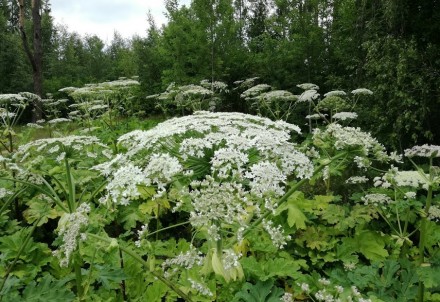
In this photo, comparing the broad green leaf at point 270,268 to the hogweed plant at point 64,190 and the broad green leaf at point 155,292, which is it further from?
the hogweed plant at point 64,190

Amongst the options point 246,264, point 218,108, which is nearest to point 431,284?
point 246,264

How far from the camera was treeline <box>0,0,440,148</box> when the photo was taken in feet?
31.9

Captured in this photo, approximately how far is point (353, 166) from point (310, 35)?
1138cm

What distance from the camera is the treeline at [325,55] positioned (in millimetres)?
9719

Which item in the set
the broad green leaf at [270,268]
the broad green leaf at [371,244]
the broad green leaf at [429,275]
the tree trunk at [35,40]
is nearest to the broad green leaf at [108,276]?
the broad green leaf at [270,268]

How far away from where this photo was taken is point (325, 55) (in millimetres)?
18094

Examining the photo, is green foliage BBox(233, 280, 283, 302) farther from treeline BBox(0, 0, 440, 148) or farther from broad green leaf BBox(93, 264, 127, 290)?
treeline BBox(0, 0, 440, 148)

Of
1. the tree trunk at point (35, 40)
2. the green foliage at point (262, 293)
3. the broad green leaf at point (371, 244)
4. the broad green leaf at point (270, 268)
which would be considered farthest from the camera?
the tree trunk at point (35, 40)

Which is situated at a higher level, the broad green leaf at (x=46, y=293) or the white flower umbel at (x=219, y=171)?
the white flower umbel at (x=219, y=171)

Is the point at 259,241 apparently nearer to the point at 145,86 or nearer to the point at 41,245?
the point at 41,245

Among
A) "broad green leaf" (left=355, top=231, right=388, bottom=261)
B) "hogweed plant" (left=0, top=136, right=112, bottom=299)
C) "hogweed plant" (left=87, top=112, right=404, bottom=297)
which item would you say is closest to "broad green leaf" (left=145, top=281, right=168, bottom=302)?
"hogweed plant" (left=0, top=136, right=112, bottom=299)

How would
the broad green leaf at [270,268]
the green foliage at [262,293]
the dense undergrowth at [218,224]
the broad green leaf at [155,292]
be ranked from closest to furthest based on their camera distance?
1. the dense undergrowth at [218,224]
2. the green foliage at [262,293]
3. the broad green leaf at [155,292]
4. the broad green leaf at [270,268]

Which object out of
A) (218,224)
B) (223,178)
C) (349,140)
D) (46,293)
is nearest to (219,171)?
(223,178)

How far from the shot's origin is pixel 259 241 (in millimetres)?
3986
